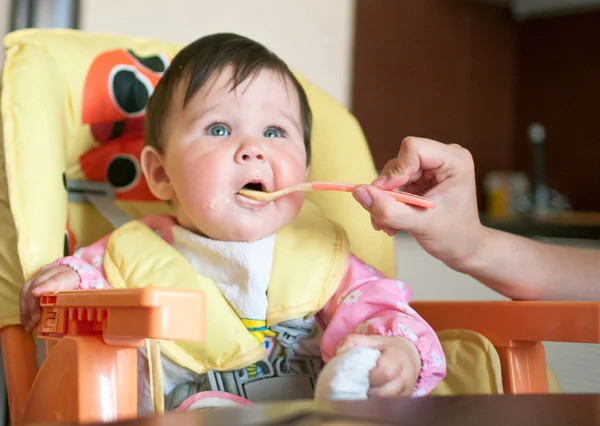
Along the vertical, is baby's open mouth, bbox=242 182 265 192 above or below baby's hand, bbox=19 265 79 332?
above

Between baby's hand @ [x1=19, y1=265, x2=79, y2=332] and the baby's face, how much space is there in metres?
0.16

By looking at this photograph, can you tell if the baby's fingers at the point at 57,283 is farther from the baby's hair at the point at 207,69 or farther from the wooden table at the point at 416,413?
the wooden table at the point at 416,413

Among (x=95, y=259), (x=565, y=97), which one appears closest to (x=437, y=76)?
(x=565, y=97)

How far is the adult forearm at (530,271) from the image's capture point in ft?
Result: 2.92

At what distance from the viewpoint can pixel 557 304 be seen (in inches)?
31.4

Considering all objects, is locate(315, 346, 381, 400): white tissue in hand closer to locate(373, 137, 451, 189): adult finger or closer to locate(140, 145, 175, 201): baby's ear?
locate(373, 137, 451, 189): adult finger

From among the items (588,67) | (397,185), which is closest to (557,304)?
(397,185)

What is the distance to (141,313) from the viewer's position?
54cm

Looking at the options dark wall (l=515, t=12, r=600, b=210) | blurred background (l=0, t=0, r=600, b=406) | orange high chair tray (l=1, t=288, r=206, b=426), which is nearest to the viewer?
orange high chair tray (l=1, t=288, r=206, b=426)

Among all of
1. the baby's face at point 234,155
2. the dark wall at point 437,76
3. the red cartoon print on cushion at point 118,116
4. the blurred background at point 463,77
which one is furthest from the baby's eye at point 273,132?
the dark wall at point 437,76

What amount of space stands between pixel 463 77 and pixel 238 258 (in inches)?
66.5

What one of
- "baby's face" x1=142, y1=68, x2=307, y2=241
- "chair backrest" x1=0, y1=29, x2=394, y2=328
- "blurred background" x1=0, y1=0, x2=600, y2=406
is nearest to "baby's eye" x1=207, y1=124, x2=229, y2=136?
"baby's face" x1=142, y1=68, x2=307, y2=241

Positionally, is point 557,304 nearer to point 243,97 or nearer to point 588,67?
point 243,97

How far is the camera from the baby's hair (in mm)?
913
